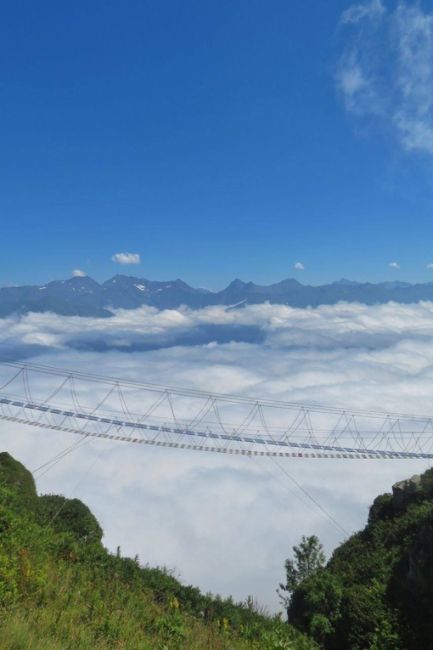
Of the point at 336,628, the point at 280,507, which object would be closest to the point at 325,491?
the point at 280,507

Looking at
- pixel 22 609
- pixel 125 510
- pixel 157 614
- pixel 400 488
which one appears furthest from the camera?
pixel 125 510

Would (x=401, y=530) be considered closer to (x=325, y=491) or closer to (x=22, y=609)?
(x=22, y=609)

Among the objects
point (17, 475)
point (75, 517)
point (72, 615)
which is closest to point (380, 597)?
point (72, 615)

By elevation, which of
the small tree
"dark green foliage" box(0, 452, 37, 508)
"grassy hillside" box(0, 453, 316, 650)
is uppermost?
"dark green foliage" box(0, 452, 37, 508)

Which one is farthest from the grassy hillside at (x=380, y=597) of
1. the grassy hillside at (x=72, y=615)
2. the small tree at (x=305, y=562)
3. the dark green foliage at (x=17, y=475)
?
the dark green foliage at (x=17, y=475)

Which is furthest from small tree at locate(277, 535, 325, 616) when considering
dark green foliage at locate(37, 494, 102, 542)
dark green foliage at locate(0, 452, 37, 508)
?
dark green foliage at locate(0, 452, 37, 508)

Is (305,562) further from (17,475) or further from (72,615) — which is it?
(72,615)

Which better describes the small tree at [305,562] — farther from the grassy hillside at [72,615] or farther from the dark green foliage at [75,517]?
the grassy hillside at [72,615]

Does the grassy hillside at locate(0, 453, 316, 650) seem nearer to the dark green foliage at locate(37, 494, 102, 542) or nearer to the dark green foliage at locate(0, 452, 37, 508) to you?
the dark green foliage at locate(37, 494, 102, 542)
